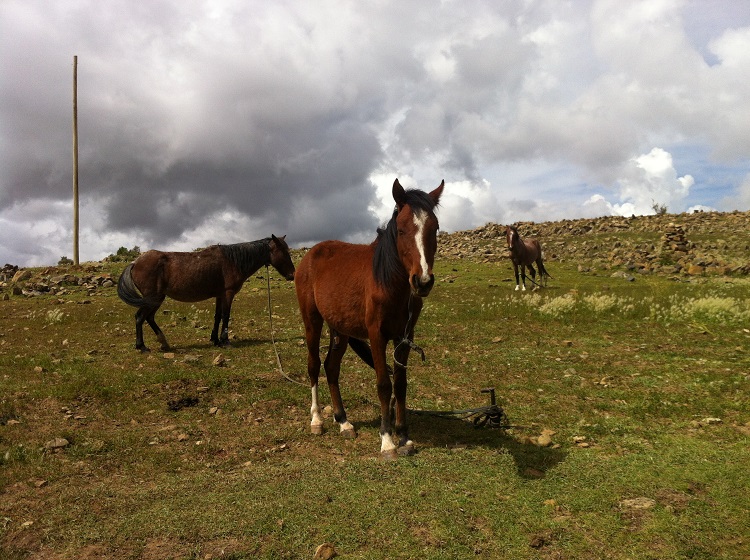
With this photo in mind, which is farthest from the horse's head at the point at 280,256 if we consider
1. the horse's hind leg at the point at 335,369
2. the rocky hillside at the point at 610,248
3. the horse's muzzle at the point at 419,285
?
the rocky hillside at the point at 610,248

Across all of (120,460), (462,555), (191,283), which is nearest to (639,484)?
(462,555)

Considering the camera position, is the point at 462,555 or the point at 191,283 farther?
the point at 191,283

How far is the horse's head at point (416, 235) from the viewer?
483 cm

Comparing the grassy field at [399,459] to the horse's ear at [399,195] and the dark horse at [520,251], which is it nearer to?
the horse's ear at [399,195]

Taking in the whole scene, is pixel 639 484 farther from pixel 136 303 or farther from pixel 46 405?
pixel 136 303

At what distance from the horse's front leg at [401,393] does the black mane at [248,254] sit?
859cm

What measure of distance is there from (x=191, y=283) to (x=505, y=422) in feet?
30.4

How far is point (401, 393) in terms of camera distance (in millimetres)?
5949

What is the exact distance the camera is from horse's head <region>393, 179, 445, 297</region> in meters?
4.83

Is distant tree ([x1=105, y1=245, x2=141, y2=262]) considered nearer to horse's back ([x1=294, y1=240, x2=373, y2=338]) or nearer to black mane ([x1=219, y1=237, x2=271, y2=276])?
black mane ([x1=219, y1=237, x2=271, y2=276])

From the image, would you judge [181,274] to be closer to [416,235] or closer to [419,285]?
[416,235]

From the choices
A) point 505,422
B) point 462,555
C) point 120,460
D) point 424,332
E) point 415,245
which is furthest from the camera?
point 424,332

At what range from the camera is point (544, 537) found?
3.93m

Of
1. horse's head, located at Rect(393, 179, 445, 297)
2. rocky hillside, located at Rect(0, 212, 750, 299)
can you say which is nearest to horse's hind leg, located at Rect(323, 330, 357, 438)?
horse's head, located at Rect(393, 179, 445, 297)
